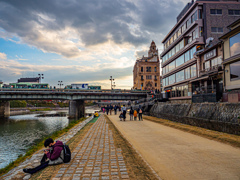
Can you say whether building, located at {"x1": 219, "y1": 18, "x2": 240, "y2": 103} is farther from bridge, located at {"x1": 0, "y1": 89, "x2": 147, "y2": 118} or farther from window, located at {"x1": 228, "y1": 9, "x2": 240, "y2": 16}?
bridge, located at {"x1": 0, "y1": 89, "x2": 147, "y2": 118}

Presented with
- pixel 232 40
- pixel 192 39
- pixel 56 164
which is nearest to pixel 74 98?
pixel 192 39

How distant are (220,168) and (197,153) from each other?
1838 mm

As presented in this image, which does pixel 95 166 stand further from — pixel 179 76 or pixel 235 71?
pixel 179 76

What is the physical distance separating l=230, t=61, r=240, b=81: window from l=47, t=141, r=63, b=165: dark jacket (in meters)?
18.7

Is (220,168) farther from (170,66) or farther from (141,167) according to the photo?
(170,66)

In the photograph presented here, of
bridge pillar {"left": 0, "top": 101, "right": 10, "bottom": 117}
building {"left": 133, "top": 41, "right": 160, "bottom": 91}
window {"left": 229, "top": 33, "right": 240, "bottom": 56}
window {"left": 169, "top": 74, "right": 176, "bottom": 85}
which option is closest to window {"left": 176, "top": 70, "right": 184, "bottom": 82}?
window {"left": 169, "top": 74, "right": 176, "bottom": 85}

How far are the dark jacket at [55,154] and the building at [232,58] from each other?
15314mm

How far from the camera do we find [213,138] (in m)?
11.0

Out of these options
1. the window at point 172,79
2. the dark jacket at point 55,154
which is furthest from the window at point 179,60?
the dark jacket at point 55,154

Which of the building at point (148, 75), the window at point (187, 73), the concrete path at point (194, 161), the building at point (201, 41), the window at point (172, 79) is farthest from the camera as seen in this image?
the building at point (148, 75)

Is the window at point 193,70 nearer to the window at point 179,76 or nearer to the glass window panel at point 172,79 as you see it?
the window at point 179,76

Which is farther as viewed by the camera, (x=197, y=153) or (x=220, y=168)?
(x=197, y=153)

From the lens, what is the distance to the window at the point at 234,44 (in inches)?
691

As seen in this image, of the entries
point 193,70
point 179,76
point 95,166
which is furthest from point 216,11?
point 95,166
